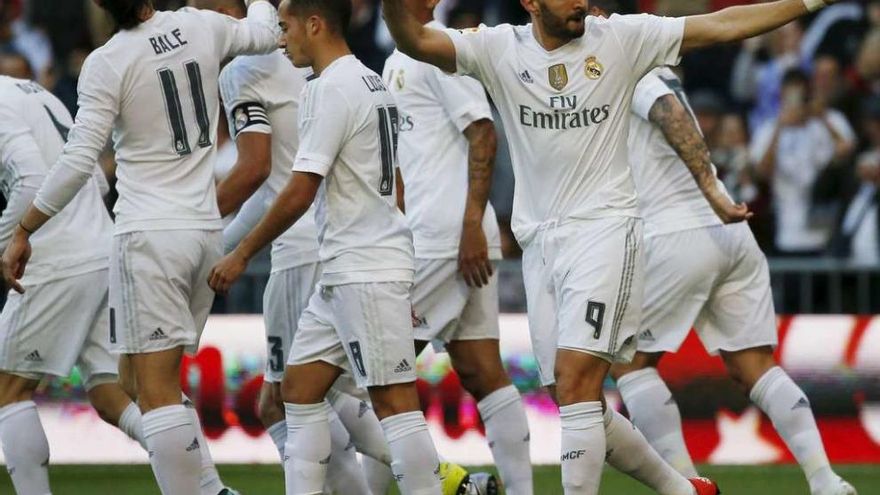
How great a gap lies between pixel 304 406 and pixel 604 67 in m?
1.96

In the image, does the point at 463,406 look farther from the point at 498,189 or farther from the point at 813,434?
the point at 813,434

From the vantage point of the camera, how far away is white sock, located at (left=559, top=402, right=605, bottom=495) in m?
7.25

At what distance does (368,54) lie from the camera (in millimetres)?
16094

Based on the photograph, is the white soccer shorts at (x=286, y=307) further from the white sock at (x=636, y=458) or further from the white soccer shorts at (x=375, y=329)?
the white sock at (x=636, y=458)

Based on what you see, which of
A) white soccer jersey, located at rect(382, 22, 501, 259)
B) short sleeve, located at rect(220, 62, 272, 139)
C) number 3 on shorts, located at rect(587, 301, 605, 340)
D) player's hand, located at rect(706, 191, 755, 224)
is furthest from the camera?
white soccer jersey, located at rect(382, 22, 501, 259)

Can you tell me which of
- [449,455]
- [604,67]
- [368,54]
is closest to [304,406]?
[604,67]

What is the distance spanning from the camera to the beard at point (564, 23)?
732 cm

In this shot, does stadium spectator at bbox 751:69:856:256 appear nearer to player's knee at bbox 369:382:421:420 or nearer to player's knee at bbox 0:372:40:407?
player's knee at bbox 369:382:421:420

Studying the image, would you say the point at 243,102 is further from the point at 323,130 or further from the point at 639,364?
the point at 639,364

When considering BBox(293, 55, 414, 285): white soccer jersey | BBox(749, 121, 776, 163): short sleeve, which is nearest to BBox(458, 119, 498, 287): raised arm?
BBox(293, 55, 414, 285): white soccer jersey

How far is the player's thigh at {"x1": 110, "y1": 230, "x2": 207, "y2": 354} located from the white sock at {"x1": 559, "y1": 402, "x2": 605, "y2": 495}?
1769mm

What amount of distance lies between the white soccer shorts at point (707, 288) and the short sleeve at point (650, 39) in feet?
Result: 5.41

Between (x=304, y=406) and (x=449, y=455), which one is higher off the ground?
(x=304, y=406)

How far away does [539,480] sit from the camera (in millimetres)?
10750
